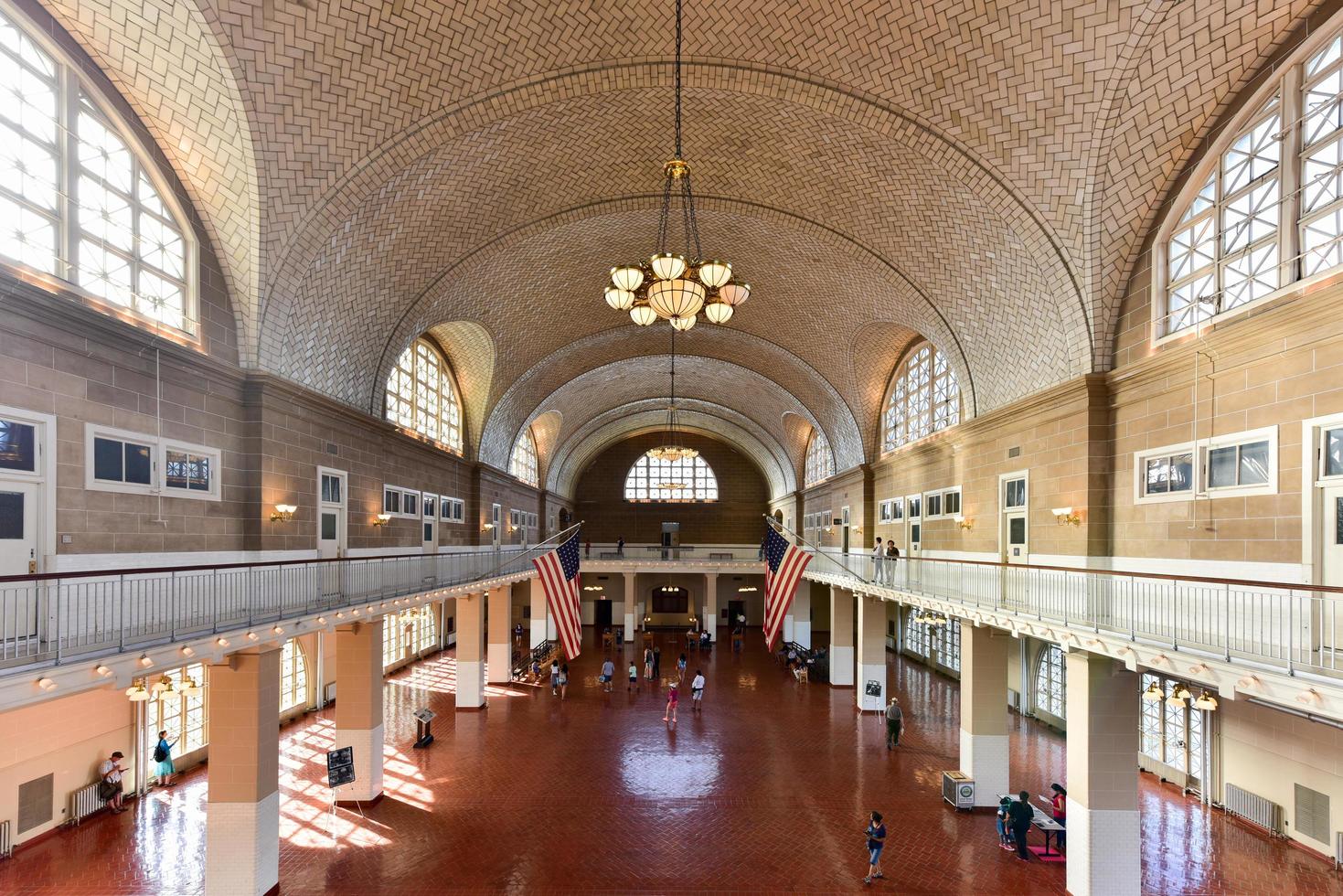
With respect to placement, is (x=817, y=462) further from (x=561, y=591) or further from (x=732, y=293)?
(x=732, y=293)

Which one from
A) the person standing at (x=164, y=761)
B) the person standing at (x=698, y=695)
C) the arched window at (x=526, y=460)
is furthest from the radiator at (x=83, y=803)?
the arched window at (x=526, y=460)

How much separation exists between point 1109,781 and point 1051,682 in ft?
31.9

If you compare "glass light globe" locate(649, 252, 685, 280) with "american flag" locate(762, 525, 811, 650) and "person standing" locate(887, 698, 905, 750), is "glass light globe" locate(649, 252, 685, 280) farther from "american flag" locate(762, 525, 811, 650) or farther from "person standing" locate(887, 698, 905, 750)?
"person standing" locate(887, 698, 905, 750)

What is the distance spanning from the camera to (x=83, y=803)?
1224 cm

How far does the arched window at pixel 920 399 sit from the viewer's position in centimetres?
1855

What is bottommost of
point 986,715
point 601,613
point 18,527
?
point 601,613

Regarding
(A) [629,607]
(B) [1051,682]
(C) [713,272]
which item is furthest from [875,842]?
(A) [629,607]

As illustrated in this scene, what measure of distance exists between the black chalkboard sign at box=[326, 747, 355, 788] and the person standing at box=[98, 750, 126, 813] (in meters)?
3.82

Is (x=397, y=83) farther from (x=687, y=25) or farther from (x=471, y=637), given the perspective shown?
(x=471, y=637)

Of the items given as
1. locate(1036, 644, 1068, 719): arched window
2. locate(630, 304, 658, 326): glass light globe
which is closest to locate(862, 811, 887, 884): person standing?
locate(630, 304, 658, 326): glass light globe

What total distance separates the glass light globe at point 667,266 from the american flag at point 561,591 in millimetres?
8913

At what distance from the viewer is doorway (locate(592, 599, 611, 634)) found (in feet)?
138

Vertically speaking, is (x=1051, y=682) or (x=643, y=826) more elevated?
(x=1051, y=682)

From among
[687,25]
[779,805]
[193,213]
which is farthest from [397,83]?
[779,805]
